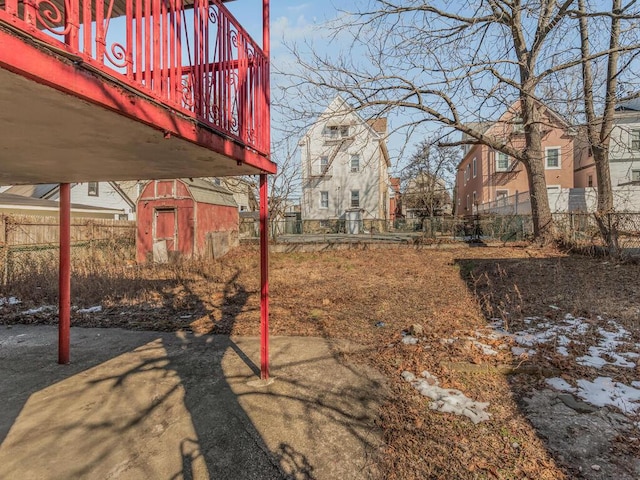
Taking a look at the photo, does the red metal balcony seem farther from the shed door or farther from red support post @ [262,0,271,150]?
the shed door

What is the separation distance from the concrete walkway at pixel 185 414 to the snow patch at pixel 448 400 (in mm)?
399

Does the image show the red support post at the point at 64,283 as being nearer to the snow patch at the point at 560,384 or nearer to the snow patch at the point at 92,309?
the snow patch at the point at 92,309

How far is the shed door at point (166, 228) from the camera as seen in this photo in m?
12.9

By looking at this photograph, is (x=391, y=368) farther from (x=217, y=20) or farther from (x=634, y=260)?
(x=634, y=260)

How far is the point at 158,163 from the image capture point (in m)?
2.93

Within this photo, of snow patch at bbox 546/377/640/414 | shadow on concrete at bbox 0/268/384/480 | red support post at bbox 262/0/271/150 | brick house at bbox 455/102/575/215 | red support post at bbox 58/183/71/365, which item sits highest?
brick house at bbox 455/102/575/215

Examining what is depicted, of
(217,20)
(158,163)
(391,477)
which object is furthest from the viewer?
(158,163)

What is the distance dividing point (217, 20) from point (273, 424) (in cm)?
305

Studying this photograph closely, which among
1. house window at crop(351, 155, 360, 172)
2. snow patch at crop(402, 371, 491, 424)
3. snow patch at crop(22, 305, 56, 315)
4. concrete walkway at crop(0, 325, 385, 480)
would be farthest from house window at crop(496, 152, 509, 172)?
snow patch at crop(22, 305, 56, 315)

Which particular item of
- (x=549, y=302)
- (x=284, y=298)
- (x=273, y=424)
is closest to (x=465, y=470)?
(x=273, y=424)

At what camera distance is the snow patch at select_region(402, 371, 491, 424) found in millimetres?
2752

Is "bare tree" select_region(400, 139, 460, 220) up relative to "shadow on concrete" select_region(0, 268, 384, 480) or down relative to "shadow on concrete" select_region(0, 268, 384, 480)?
up

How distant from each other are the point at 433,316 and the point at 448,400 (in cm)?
253

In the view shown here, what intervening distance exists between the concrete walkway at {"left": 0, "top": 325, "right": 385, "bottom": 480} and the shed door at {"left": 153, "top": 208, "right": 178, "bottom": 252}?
8787 mm
